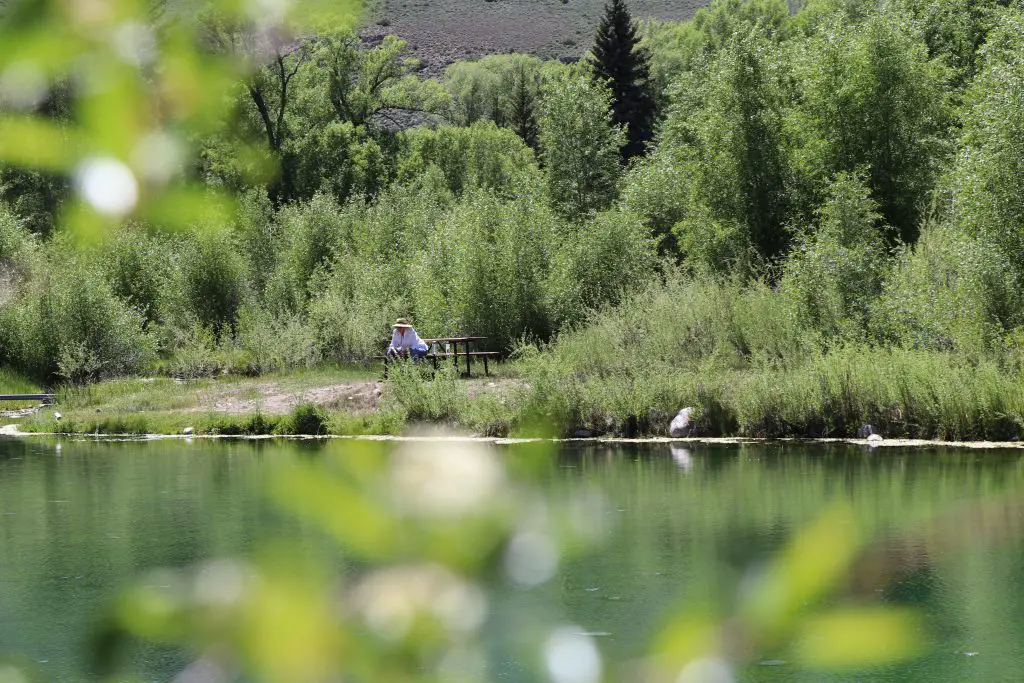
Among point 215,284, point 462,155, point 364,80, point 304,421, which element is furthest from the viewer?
point 462,155

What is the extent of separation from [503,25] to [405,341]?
12221 cm

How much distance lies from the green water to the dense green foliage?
2.76 meters

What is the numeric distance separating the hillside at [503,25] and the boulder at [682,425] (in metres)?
111

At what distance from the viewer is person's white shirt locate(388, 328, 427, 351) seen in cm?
2123

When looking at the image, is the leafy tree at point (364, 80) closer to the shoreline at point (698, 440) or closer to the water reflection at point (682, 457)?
the shoreline at point (698, 440)

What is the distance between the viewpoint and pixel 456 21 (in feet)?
455

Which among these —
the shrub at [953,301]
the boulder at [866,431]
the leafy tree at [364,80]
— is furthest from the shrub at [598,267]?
the leafy tree at [364,80]

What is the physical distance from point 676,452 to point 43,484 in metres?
7.57

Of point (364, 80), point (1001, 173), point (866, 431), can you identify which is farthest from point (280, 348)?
point (364, 80)

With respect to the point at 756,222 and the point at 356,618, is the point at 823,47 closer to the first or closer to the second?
the point at 756,222

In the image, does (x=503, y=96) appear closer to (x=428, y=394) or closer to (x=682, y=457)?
(x=428, y=394)

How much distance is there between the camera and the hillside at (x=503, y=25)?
129875 mm

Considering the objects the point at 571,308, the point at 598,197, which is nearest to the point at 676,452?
the point at 571,308

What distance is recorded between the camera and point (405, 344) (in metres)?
21.3
